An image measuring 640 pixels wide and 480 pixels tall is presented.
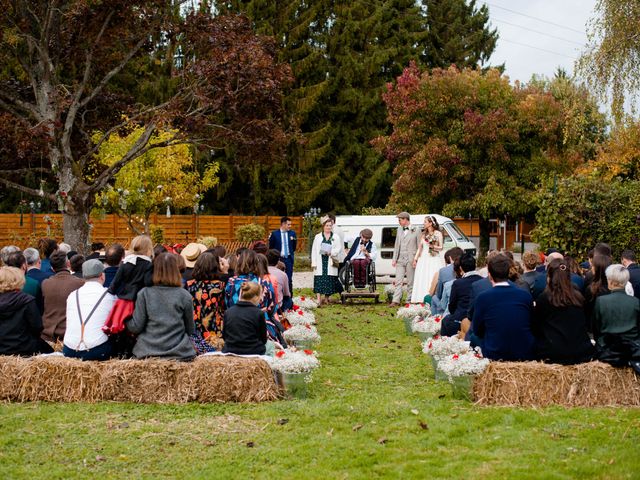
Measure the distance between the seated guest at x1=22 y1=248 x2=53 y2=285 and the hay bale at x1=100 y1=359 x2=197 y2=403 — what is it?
8.00ft

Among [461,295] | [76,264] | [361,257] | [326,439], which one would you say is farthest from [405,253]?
[326,439]

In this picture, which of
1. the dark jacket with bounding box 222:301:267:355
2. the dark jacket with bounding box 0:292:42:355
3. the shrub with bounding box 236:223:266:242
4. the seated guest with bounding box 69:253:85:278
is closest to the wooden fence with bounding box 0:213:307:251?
the shrub with bounding box 236:223:266:242

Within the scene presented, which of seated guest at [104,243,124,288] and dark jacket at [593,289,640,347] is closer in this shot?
dark jacket at [593,289,640,347]

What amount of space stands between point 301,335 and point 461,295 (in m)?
2.26

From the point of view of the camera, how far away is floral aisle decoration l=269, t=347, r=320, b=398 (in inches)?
324

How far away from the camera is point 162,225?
42.9 m

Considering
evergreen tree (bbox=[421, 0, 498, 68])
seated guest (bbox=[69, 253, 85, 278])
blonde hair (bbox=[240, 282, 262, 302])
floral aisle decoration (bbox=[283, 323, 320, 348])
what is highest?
evergreen tree (bbox=[421, 0, 498, 68])

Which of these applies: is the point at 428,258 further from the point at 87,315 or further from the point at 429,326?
the point at 87,315

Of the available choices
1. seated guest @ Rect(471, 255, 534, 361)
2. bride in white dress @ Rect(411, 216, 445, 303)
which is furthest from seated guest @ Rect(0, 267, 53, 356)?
bride in white dress @ Rect(411, 216, 445, 303)

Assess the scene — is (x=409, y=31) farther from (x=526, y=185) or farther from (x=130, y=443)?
(x=130, y=443)

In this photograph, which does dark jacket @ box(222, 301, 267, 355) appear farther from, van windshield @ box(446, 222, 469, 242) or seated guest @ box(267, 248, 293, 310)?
van windshield @ box(446, 222, 469, 242)

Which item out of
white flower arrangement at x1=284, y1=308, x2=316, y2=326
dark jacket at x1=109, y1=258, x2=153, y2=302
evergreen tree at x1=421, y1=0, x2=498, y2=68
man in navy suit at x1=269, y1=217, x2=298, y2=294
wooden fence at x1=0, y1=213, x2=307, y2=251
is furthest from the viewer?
evergreen tree at x1=421, y1=0, x2=498, y2=68

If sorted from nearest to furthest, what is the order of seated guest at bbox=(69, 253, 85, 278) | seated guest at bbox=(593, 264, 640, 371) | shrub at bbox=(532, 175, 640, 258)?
seated guest at bbox=(593, 264, 640, 371) < seated guest at bbox=(69, 253, 85, 278) < shrub at bbox=(532, 175, 640, 258)

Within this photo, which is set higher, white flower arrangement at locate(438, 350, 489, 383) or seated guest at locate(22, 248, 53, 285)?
seated guest at locate(22, 248, 53, 285)
